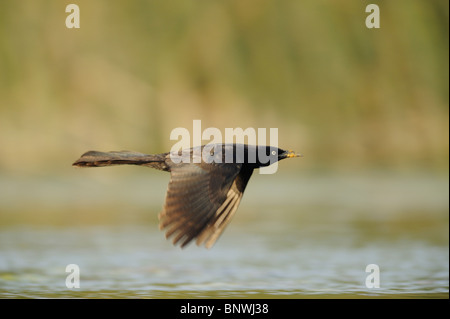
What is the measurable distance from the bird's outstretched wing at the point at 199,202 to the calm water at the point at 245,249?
9.56 ft

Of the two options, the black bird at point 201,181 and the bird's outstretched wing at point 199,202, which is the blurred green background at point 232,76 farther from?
the bird's outstretched wing at point 199,202

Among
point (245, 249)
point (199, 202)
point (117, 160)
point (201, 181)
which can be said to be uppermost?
point (117, 160)

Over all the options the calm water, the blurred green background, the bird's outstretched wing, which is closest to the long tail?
the bird's outstretched wing

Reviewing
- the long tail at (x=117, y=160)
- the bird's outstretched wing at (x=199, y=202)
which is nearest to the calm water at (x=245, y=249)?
the long tail at (x=117, y=160)

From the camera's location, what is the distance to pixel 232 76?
57094 millimetres

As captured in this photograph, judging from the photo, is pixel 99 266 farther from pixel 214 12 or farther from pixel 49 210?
pixel 214 12

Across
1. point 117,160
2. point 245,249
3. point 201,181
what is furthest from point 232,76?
point 201,181

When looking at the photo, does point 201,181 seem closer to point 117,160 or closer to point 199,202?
point 199,202

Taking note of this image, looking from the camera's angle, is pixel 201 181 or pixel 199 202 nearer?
pixel 199 202

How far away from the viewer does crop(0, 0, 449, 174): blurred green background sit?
49.1 meters

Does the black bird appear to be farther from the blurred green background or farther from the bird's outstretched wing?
the blurred green background

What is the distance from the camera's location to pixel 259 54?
60094 millimetres

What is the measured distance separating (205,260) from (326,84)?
44983 millimetres

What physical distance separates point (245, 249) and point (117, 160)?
747 cm
